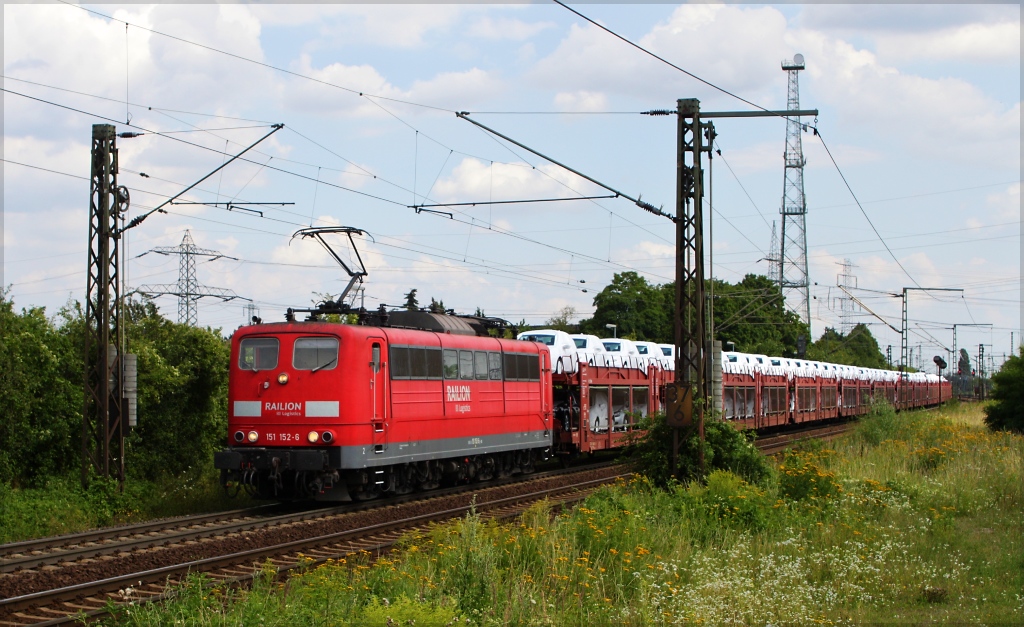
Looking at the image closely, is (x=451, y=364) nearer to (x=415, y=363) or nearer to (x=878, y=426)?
(x=415, y=363)

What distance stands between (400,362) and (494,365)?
3.88m

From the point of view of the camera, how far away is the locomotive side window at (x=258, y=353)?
18.1 m

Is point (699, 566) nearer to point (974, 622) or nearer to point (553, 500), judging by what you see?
point (974, 622)

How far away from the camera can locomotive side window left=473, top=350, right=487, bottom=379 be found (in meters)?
21.4

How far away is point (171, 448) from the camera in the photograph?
2420 centimetres

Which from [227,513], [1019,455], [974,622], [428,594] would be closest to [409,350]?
[227,513]

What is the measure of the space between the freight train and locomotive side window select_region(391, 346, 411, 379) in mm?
18

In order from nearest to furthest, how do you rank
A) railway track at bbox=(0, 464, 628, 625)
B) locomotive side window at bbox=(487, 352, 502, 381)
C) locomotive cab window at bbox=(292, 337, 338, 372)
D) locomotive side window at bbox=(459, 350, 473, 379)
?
railway track at bbox=(0, 464, 628, 625) → locomotive cab window at bbox=(292, 337, 338, 372) → locomotive side window at bbox=(459, 350, 473, 379) → locomotive side window at bbox=(487, 352, 502, 381)

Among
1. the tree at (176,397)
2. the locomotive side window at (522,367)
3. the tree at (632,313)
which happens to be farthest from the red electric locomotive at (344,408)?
the tree at (632,313)

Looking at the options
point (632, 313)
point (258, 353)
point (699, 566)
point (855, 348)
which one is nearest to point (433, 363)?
point (258, 353)

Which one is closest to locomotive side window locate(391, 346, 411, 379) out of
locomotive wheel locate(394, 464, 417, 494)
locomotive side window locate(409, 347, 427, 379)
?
locomotive side window locate(409, 347, 427, 379)

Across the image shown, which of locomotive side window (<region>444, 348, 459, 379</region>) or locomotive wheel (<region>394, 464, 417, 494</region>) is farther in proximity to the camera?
locomotive side window (<region>444, 348, 459, 379</region>)

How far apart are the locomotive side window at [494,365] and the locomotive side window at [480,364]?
0.19 m

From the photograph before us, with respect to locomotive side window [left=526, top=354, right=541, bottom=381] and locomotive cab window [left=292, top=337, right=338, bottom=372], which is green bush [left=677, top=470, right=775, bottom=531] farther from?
locomotive side window [left=526, top=354, right=541, bottom=381]
